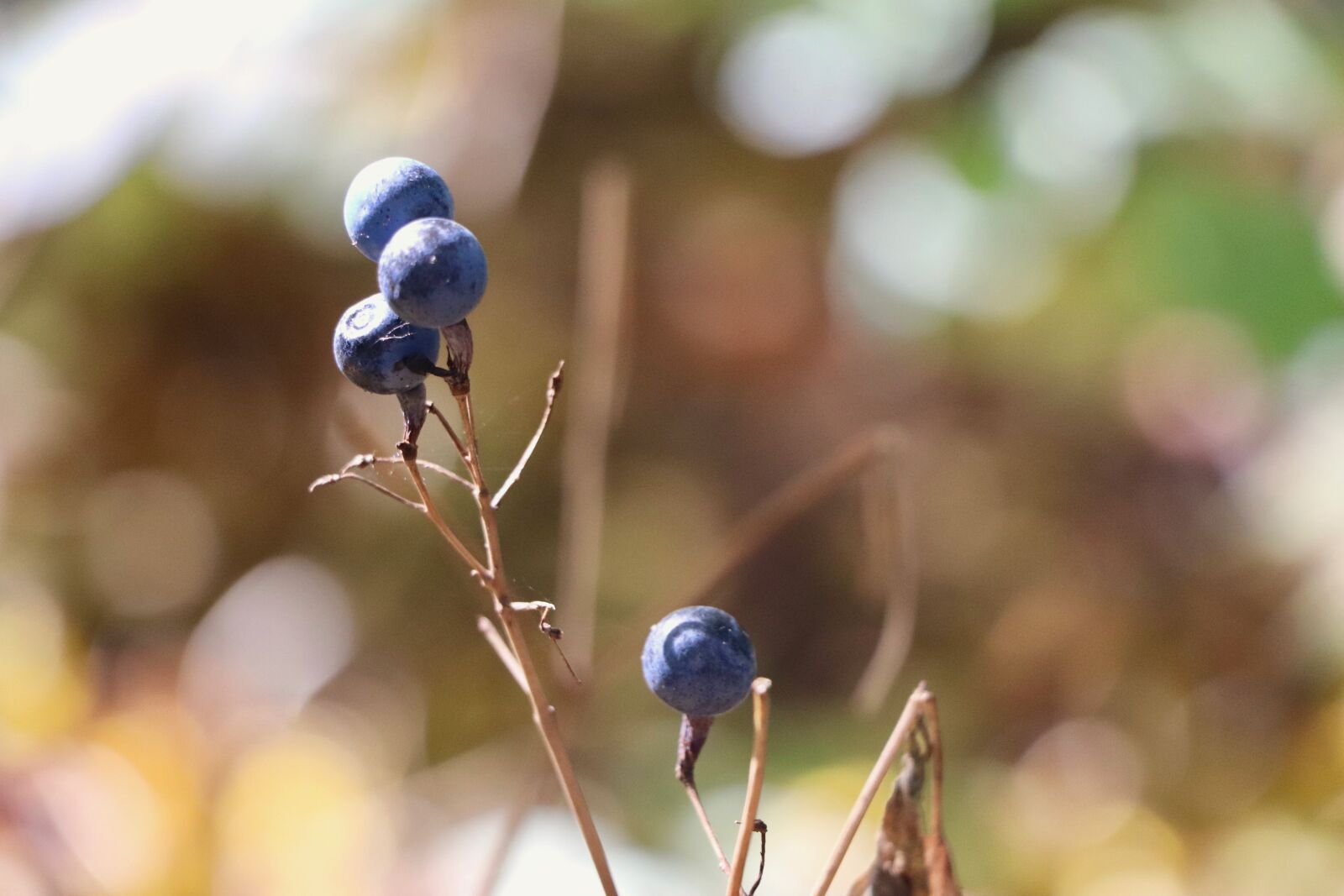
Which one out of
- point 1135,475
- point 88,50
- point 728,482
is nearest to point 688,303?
point 728,482

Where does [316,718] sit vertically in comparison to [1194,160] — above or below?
below

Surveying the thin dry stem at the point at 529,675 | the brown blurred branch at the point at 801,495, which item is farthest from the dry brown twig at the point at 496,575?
the brown blurred branch at the point at 801,495

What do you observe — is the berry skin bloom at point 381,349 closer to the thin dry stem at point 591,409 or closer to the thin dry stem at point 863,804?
the thin dry stem at point 863,804

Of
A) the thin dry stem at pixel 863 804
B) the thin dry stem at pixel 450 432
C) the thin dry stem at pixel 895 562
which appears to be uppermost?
the thin dry stem at pixel 895 562

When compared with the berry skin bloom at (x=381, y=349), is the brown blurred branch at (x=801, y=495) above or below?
above

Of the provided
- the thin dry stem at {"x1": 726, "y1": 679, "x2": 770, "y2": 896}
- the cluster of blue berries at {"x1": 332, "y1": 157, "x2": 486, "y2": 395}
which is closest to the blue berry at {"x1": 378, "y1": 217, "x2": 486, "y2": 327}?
the cluster of blue berries at {"x1": 332, "y1": 157, "x2": 486, "y2": 395}

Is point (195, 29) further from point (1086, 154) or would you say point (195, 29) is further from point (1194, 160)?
point (1194, 160)

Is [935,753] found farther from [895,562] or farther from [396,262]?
[895,562]
